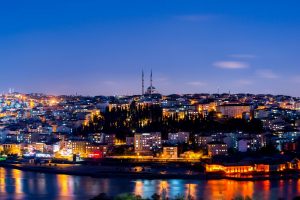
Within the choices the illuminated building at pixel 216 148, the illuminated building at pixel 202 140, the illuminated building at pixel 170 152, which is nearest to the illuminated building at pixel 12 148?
the illuminated building at pixel 170 152

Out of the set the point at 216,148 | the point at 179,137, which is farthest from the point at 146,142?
the point at 216,148

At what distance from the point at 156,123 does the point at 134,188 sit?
6520 millimetres

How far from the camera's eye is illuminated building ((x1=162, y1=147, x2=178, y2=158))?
17806 millimetres

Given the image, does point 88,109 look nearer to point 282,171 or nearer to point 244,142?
point 244,142

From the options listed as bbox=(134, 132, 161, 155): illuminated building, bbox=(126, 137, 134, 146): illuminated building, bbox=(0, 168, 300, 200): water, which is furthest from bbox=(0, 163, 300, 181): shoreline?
bbox=(126, 137, 134, 146): illuminated building

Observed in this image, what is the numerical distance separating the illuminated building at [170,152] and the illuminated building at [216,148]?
766 mm

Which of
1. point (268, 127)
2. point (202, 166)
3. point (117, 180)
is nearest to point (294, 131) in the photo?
point (268, 127)

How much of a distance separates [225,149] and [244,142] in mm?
469

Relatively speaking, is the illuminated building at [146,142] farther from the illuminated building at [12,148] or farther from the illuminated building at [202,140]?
the illuminated building at [12,148]

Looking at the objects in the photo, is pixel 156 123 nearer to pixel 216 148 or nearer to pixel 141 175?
pixel 216 148

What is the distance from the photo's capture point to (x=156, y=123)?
19.8m

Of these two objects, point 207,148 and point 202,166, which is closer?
point 202,166

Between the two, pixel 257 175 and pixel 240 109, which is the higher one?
pixel 240 109

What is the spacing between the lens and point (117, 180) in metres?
14.9
